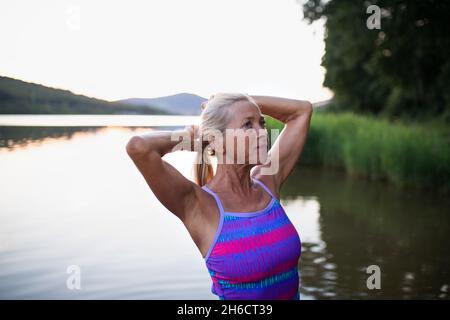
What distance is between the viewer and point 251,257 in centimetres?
173

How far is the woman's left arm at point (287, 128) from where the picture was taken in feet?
7.24

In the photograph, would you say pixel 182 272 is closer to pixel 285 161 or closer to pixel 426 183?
pixel 285 161

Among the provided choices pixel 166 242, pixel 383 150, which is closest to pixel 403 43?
pixel 383 150

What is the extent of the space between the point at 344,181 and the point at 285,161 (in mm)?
13278

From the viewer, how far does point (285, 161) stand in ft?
7.35

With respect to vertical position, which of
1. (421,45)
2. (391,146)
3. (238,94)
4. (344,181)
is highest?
(421,45)

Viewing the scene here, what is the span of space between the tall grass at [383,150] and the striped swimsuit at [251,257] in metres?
11.3

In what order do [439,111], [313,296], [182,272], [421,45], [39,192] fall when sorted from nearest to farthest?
[313,296] < [182,272] < [39,192] < [421,45] < [439,111]

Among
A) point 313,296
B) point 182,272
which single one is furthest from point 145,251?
point 313,296

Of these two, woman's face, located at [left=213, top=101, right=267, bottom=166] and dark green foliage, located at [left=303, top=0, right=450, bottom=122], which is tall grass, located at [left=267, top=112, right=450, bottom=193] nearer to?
dark green foliage, located at [left=303, top=0, right=450, bottom=122]

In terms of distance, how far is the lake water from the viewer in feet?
20.0

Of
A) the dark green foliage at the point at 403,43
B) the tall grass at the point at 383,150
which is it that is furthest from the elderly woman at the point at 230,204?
the dark green foliage at the point at 403,43

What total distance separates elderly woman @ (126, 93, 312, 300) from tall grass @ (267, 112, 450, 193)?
11.3 meters

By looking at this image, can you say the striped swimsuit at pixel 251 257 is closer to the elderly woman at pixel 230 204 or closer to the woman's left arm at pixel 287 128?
the elderly woman at pixel 230 204
